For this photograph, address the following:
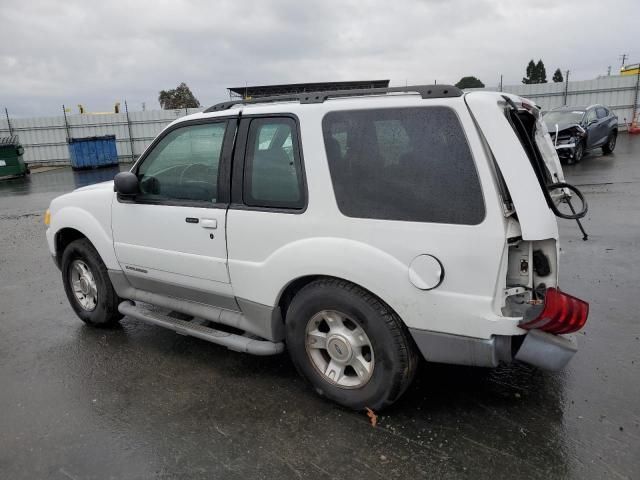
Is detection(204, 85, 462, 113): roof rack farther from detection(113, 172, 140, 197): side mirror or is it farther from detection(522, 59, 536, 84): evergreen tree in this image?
detection(522, 59, 536, 84): evergreen tree

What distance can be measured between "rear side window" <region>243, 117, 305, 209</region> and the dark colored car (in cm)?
1239

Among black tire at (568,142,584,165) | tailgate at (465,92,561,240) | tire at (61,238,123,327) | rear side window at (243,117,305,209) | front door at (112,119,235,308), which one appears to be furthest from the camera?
black tire at (568,142,584,165)

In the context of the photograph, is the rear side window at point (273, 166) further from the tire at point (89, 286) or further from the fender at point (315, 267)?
the tire at point (89, 286)

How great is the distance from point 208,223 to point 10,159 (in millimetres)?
21405

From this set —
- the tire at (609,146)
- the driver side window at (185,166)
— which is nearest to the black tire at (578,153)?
the tire at (609,146)

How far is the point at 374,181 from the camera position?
281 centimetres

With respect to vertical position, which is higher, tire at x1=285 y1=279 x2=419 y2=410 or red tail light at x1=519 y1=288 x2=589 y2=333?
red tail light at x1=519 y1=288 x2=589 y2=333

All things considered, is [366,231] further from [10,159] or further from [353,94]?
[10,159]

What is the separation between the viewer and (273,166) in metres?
3.21

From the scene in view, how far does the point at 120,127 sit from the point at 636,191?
23677 millimetres

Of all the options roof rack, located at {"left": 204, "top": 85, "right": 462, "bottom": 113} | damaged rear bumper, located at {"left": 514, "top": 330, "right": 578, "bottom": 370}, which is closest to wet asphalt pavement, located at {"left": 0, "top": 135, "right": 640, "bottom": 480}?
damaged rear bumper, located at {"left": 514, "top": 330, "right": 578, "bottom": 370}

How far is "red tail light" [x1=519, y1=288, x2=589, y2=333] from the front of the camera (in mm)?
2533

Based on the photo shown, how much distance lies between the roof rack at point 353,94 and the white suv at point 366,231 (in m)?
0.01

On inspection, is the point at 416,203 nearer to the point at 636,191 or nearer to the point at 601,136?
the point at 636,191
